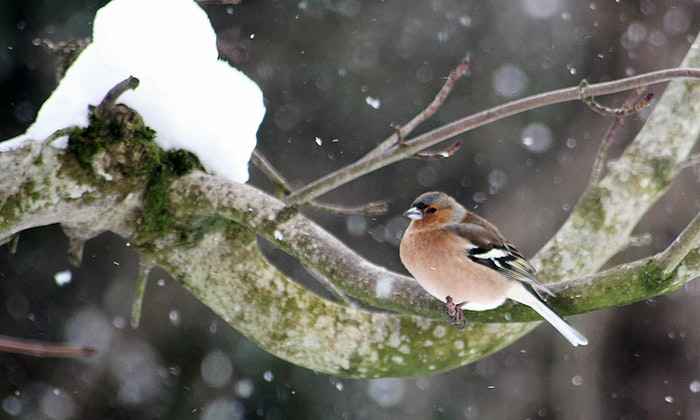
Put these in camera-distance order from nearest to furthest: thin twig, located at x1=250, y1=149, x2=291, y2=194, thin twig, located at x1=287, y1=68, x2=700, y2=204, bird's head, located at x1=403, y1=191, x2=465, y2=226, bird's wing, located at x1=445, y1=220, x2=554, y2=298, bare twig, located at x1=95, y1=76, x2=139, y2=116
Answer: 1. thin twig, located at x1=287, y1=68, x2=700, y2=204
2. bare twig, located at x1=95, y1=76, x2=139, y2=116
3. bird's wing, located at x1=445, y1=220, x2=554, y2=298
4. thin twig, located at x1=250, y1=149, x2=291, y2=194
5. bird's head, located at x1=403, y1=191, x2=465, y2=226

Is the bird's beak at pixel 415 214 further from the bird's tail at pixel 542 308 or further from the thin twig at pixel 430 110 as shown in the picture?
the thin twig at pixel 430 110

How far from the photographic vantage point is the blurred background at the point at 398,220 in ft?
20.5

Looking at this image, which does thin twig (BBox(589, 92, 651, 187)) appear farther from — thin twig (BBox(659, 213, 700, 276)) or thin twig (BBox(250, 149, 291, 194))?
thin twig (BBox(250, 149, 291, 194))

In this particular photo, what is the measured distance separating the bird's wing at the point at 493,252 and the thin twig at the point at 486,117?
628 millimetres

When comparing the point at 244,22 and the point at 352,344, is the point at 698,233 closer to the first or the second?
the point at 352,344

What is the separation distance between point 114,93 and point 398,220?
15.9 ft

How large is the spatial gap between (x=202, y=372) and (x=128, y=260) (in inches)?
40.3

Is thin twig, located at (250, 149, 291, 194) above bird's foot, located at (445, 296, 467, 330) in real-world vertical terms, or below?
below

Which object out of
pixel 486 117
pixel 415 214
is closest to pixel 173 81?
pixel 486 117

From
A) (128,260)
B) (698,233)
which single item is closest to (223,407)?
(128,260)

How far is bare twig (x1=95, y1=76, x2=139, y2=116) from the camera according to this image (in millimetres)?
2463

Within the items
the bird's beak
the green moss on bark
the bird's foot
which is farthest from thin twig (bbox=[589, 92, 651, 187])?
the green moss on bark

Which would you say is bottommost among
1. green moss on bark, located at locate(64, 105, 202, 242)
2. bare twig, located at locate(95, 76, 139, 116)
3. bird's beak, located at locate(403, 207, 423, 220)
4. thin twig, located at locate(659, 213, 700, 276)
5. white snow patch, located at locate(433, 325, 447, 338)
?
green moss on bark, located at locate(64, 105, 202, 242)

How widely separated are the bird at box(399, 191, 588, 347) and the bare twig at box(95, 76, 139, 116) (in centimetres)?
105
